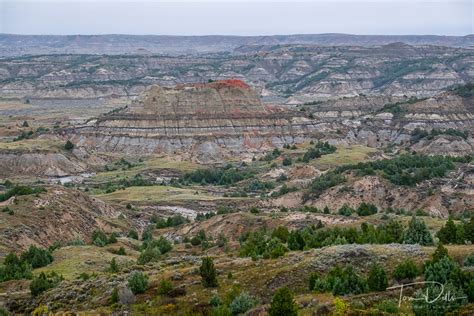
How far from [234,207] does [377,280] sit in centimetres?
5113

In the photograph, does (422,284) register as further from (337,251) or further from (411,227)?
(411,227)

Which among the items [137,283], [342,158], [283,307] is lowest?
[342,158]

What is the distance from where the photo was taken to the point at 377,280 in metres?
26.1

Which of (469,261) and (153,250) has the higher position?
(469,261)

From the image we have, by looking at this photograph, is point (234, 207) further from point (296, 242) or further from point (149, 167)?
point (296, 242)

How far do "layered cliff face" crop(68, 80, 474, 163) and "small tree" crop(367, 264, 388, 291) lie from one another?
294 ft

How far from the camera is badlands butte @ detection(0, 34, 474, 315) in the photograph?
1129 inches

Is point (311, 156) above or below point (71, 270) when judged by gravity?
below

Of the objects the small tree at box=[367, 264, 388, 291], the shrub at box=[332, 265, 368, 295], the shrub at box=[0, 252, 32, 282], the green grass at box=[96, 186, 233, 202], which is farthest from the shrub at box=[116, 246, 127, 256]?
the green grass at box=[96, 186, 233, 202]

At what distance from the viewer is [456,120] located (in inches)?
5300

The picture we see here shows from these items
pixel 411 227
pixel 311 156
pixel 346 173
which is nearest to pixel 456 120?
pixel 311 156

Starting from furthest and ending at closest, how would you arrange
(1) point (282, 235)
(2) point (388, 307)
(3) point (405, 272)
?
1. (1) point (282, 235)
2. (3) point (405, 272)
3. (2) point (388, 307)

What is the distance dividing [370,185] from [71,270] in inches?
1553

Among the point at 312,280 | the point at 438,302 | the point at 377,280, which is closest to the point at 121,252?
the point at 312,280
